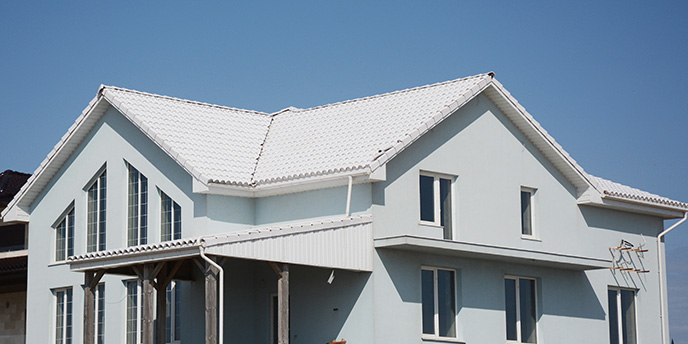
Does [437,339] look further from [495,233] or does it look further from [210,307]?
[210,307]

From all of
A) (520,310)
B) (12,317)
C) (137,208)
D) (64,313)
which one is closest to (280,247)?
(137,208)

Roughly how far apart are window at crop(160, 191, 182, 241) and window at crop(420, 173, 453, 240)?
590cm

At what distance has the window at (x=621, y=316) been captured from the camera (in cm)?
3305

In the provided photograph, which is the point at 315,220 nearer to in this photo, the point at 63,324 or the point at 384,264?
the point at 384,264

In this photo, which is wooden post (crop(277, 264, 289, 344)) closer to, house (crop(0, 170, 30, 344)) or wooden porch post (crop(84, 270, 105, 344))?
wooden porch post (crop(84, 270, 105, 344))

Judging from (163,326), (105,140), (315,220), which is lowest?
(163,326)

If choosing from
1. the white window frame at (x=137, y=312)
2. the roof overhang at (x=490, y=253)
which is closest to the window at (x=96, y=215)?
the white window frame at (x=137, y=312)

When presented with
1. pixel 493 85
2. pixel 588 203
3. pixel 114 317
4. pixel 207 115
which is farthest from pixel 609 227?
pixel 114 317

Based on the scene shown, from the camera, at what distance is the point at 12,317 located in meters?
39.0

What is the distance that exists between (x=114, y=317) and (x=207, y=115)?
5887mm

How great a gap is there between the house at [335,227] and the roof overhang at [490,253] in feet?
0.18

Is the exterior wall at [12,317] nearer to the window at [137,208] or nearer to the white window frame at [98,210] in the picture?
the white window frame at [98,210]

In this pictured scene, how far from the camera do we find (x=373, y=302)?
1025 inches

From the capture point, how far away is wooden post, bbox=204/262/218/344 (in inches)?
938
